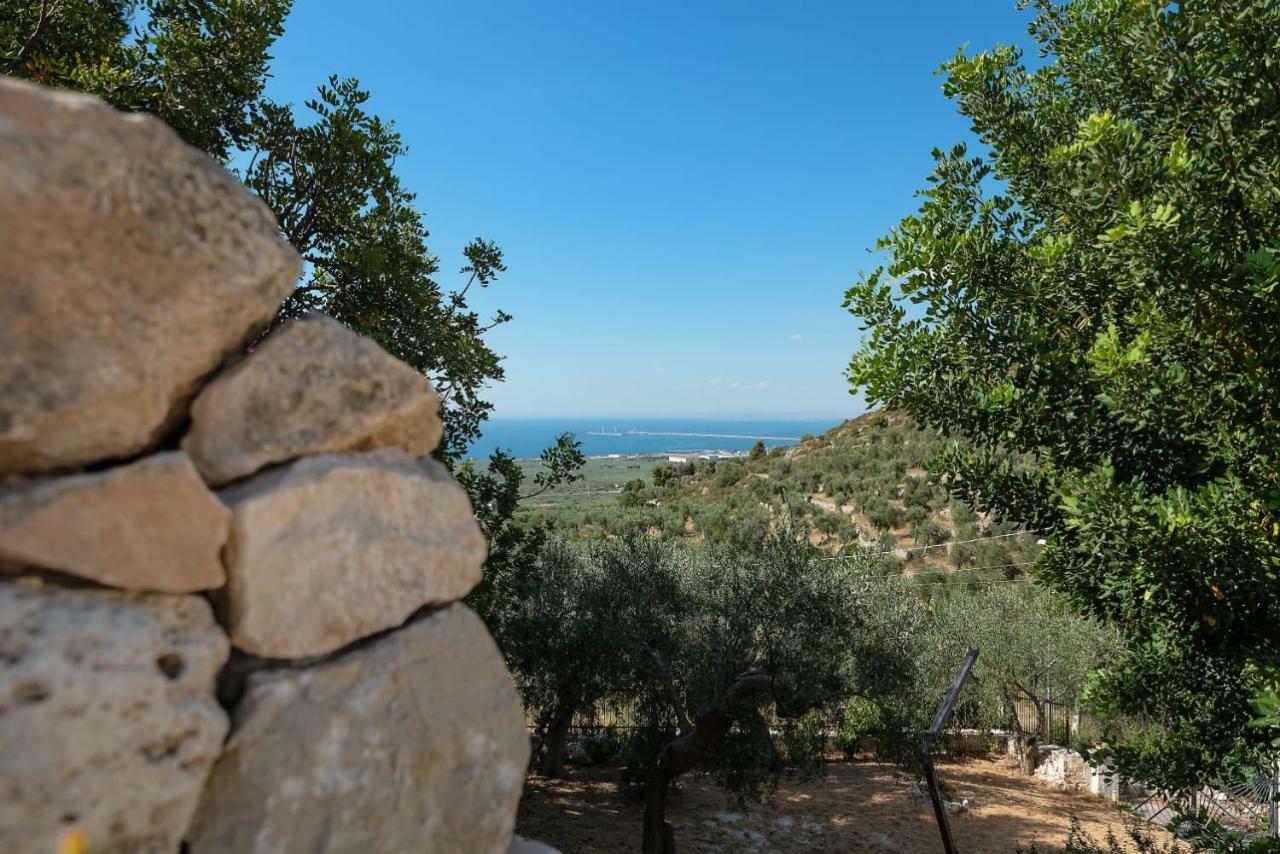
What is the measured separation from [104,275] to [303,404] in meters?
0.62

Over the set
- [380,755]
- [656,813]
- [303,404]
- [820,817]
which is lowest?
[820,817]

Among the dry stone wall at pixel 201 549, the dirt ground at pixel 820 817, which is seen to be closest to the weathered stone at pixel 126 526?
the dry stone wall at pixel 201 549

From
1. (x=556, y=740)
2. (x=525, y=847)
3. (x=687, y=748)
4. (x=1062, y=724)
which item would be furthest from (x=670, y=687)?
(x=1062, y=724)

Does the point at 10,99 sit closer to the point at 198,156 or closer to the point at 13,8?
the point at 198,156

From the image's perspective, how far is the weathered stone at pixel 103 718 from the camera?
64.0 inches

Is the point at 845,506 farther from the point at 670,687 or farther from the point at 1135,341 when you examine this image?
the point at 1135,341

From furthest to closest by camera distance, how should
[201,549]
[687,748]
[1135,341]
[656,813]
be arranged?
[656,813] → [687,748] → [1135,341] → [201,549]

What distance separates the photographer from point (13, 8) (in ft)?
18.2

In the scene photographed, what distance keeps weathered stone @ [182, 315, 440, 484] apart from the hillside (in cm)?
1549

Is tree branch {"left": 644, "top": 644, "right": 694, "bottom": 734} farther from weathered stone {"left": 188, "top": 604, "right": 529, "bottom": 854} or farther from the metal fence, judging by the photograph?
the metal fence

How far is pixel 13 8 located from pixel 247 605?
652cm

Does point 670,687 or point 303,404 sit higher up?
point 303,404

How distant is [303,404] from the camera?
225 centimetres

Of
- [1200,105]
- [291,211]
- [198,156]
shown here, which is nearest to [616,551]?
[291,211]
